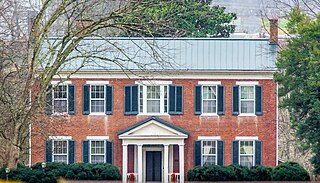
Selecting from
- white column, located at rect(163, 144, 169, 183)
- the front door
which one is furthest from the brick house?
white column, located at rect(163, 144, 169, 183)

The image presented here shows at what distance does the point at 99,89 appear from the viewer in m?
50.0

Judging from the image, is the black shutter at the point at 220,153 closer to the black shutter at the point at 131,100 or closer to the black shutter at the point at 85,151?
the black shutter at the point at 131,100

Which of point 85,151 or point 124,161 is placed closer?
point 124,161

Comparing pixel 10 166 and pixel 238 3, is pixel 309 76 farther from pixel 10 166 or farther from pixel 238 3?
pixel 238 3

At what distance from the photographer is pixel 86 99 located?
50062 mm

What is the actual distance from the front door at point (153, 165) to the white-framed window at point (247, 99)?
481 centimetres

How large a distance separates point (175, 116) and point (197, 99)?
1.41 m

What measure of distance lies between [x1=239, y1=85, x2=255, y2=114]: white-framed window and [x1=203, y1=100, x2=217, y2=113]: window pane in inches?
53.7

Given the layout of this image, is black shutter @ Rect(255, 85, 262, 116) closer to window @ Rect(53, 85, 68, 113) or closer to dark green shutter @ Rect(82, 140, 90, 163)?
dark green shutter @ Rect(82, 140, 90, 163)

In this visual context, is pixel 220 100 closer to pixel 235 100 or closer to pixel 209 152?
pixel 235 100

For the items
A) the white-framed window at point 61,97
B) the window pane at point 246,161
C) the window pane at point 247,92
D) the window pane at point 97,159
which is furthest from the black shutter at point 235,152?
the white-framed window at point 61,97

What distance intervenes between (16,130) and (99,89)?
21.3 metres

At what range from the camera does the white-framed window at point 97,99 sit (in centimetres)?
4997

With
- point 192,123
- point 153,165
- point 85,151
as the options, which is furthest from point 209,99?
point 85,151
